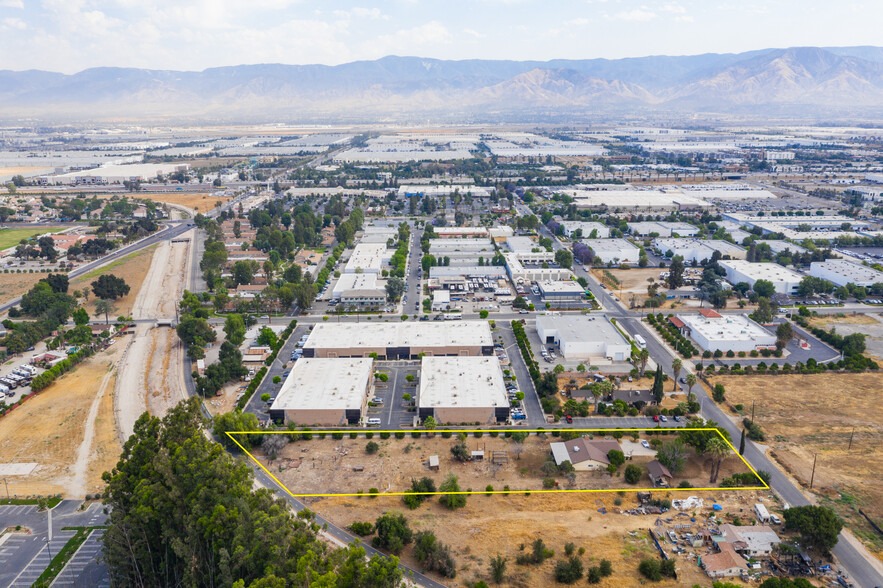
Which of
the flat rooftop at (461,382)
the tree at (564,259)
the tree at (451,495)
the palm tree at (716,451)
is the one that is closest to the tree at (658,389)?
the palm tree at (716,451)

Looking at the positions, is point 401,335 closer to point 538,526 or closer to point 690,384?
point 690,384

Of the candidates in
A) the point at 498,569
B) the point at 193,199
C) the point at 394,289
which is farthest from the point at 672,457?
the point at 193,199

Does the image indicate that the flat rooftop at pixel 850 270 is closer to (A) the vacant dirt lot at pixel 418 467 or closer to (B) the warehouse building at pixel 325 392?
(A) the vacant dirt lot at pixel 418 467

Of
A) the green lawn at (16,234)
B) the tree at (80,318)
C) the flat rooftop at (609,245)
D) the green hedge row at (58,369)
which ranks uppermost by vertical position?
the green lawn at (16,234)

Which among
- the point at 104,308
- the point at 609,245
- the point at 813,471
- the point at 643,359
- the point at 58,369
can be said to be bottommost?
the point at 813,471

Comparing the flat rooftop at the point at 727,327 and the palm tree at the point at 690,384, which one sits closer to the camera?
the palm tree at the point at 690,384
